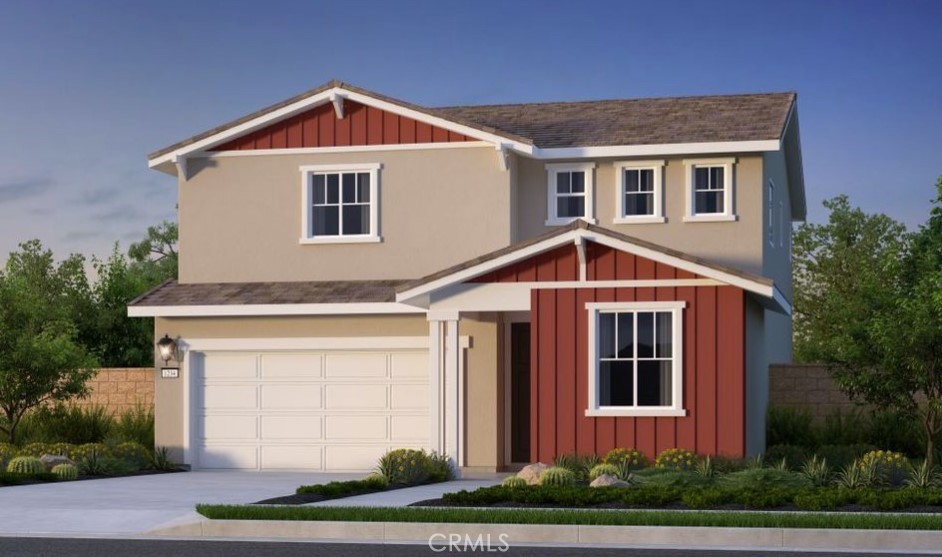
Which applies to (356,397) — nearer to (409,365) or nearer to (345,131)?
(409,365)

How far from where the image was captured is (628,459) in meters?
22.5

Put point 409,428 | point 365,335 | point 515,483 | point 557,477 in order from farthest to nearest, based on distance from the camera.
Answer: point 365,335, point 409,428, point 557,477, point 515,483

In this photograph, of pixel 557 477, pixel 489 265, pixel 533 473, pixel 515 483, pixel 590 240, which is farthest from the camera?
pixel 489 265

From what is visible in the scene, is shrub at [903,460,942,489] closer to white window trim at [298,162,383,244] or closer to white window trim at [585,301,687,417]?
white window trim at [585,301,687,417]

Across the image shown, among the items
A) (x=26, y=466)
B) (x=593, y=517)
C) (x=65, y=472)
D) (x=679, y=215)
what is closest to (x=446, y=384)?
(x=679, y=215)

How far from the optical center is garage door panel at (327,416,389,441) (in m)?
26.5

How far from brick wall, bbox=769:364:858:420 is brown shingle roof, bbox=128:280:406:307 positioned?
7.91m

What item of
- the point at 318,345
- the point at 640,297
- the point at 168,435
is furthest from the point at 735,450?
the point at 168,435

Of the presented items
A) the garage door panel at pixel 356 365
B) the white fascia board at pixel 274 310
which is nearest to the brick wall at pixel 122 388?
the white fascia board at pixel 274 310

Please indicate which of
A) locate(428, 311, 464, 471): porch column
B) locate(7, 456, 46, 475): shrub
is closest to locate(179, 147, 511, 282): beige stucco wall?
locate(428, 311, 464, 471): porch column

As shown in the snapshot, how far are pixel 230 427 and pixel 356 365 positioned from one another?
8.73ft

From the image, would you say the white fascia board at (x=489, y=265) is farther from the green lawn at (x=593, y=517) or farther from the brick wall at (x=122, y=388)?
the brick wall at (x=122, y=388)

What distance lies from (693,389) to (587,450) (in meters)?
1.91

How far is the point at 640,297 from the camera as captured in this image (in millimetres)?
23203
